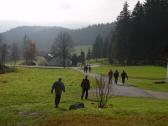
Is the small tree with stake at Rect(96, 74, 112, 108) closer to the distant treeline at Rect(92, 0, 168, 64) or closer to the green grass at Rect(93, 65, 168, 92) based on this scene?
the green grass at Rect(93, 65, 168, 92)

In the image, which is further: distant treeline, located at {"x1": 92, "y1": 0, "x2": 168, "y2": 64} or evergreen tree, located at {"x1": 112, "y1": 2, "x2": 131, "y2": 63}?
evergreen tree, located at {"x1": 112, "y1": 2, "x2": 131, "y2": 63}

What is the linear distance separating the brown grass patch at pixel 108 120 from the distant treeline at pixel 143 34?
8123cm

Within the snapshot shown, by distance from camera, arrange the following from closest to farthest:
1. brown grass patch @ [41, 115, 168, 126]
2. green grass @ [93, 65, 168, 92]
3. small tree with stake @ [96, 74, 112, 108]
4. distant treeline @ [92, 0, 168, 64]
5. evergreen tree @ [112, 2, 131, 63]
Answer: brown grass patch @ [41, 115, 168, 126] < small tree with stake @ [96, 74, 112, 108] < green grass @ [93, 65, 168, 92] < distant treeline @ [92, 0, 168, 64] < evergreen tree @ [112, 2, 131, 63]

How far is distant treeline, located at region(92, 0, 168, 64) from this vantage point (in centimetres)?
10506

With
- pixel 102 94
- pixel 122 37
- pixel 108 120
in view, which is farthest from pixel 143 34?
pixel 108 120

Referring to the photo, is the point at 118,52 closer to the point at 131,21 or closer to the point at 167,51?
the point at 131,21

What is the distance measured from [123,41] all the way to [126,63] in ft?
21.1

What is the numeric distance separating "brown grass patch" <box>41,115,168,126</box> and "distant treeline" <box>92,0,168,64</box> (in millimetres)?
81233

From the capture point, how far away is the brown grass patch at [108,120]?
20.7 m

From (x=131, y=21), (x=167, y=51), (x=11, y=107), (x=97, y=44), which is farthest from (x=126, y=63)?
(x=11, y=107)

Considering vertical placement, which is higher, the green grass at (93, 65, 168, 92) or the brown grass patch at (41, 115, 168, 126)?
the green grass at (93, 65, 168, 92)

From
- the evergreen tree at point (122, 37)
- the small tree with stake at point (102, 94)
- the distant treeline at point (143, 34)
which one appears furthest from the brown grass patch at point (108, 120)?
the evergreen tree at point (122, 37)

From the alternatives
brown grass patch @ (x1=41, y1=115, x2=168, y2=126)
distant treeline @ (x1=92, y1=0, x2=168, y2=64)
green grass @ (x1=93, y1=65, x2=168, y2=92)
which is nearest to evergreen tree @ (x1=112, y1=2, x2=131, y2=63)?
distant treeline @ (x1=92, y1=0, x2=168, y2=64)

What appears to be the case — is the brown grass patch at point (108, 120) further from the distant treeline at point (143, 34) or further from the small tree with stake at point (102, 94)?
the distant treeline at point (143, 34)
